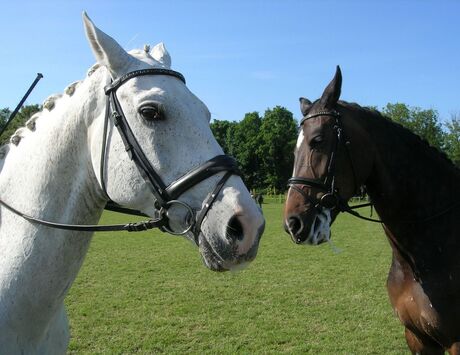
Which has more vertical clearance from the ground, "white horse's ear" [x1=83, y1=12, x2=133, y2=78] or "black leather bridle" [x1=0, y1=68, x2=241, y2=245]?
"white horse's ear" [x1=83, y1=12, x2=133, y2=78]

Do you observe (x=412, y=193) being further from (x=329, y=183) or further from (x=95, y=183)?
(x=95, y=183)

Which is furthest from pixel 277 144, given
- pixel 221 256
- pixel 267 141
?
pixel 221 256

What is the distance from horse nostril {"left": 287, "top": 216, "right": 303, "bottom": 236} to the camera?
11.5 feet

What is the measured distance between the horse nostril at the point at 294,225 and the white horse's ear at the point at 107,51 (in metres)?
2.00

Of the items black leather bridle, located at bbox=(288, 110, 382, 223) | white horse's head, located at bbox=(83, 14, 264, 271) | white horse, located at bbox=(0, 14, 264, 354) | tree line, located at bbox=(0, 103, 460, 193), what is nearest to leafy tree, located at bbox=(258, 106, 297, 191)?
tree line, located at bbox=(0, 103, 460, 193)

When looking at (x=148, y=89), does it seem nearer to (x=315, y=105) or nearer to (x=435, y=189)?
(x=315, y=105)

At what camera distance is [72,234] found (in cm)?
206

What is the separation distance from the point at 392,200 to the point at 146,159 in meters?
2.48

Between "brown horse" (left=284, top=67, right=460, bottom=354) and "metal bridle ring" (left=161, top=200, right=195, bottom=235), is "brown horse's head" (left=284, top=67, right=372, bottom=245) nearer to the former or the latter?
"brown horse" (left=284, top=67, right=460, bottom=354)

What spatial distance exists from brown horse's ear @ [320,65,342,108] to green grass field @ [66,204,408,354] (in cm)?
130

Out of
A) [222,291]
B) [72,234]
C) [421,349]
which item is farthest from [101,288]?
[72,234]

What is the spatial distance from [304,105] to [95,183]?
8.73 ft

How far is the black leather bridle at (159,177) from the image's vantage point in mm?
1750

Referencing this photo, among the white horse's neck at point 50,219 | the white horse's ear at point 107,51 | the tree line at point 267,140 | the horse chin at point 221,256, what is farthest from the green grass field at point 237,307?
the tree line at point 267,140
